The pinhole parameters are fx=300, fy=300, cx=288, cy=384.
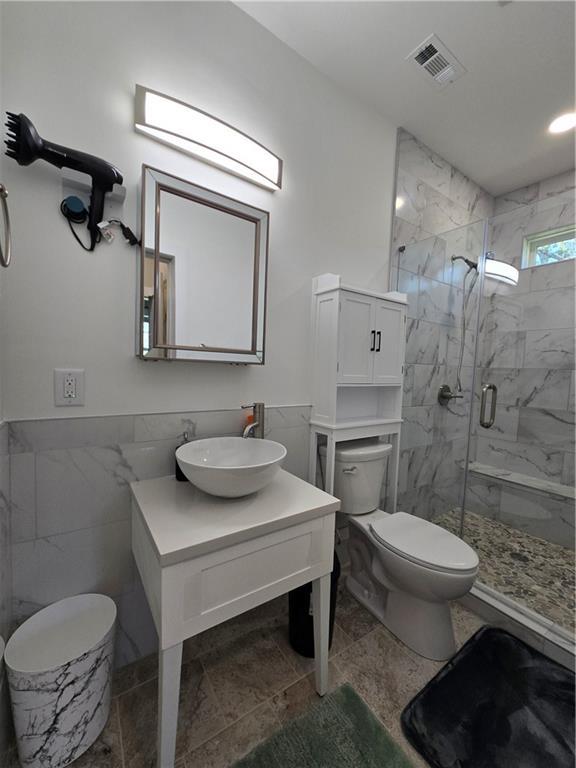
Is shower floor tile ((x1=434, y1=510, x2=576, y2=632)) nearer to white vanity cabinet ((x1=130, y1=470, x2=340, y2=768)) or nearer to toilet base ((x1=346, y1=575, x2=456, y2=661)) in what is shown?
toilet base ((x1=346, y1=575, x2=456, y2=661))

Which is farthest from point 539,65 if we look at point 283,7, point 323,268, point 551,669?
point 551,669

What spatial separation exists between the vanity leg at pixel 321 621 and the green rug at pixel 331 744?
0.30ft

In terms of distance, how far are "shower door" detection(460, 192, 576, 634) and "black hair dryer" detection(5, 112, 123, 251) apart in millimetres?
2323

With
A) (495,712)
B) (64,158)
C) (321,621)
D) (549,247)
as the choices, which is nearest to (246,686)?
(321,621)

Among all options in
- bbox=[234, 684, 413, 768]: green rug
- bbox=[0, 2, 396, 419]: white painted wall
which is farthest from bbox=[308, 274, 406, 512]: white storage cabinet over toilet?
bbox=[234, 684, 413, 768]: green rug

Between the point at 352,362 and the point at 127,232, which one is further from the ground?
the point at 127,232

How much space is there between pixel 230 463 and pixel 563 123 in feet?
9.20

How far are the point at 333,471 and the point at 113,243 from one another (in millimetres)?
1364

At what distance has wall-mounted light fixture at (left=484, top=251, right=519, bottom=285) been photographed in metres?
2.22

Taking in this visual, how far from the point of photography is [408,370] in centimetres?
204

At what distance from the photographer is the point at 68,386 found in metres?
1.03

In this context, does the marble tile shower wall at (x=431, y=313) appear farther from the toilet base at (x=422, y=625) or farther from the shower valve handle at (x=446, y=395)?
the toilet base at (x=422, y=625)

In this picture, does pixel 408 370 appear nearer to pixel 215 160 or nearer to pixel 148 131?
pixel 215 160

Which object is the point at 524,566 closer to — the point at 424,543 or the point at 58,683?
the point at 424,543
